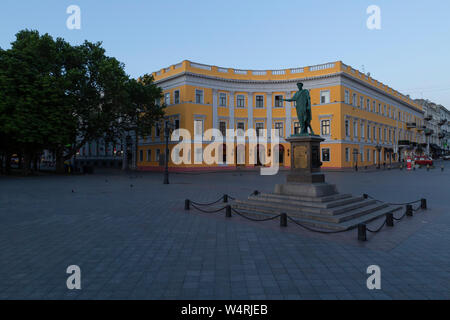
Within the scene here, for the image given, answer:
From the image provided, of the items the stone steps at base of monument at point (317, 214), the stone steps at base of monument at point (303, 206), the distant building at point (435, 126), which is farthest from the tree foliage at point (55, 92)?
the distant building at point (435, 126)

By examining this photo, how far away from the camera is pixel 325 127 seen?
3972 centimetres

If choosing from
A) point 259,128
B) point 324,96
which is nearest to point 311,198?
point 259,128

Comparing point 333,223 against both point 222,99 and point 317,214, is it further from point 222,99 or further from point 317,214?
point 222,99

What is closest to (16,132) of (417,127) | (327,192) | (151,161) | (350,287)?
(151,161)

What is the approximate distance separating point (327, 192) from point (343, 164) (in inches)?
1263

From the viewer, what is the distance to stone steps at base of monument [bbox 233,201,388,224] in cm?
809

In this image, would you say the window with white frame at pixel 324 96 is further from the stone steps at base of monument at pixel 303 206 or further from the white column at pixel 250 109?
the stone steps at base of monument at pixel 303 206

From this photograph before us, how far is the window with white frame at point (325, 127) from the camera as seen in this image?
129ft

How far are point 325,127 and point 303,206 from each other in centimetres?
3359

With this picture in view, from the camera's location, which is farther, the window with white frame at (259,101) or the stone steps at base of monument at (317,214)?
the window with white frame at (259,101)

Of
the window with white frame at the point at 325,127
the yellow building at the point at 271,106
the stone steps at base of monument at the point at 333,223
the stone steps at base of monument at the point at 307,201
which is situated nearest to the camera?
the stone steps at base of monument at the point at 333,223

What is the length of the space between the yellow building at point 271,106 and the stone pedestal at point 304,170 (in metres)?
27.5

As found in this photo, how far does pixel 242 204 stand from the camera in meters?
10.5

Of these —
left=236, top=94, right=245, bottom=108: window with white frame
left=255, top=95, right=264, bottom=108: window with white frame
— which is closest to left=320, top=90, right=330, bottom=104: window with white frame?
left=255, top=95, right=264, bottom=108: window with white frame
